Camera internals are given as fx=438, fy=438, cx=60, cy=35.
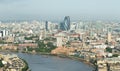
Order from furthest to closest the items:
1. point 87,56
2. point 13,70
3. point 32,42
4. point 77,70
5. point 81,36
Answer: point 81,36, point 32,42, point 87,56, point 77,70, point 13,70

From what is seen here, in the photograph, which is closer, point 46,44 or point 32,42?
point 46,44

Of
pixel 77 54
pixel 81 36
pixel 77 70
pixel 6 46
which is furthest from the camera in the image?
pixel 81 36

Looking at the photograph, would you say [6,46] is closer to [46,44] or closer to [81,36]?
[46,44]

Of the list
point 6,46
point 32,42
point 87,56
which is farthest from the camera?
point 32,42

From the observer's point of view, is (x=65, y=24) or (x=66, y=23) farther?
(x=65, y=24)

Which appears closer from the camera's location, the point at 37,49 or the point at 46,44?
the point at 37,49

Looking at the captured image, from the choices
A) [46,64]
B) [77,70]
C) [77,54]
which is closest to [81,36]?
[77,54]

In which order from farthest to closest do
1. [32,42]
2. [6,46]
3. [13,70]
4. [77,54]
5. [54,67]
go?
[32,42]
[6,46]
[77,54]
[54,67]
[13,70]

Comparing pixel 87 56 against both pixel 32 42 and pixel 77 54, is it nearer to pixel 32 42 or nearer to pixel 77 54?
pixel 77 54

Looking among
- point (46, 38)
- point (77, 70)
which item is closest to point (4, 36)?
point (46, 38)
